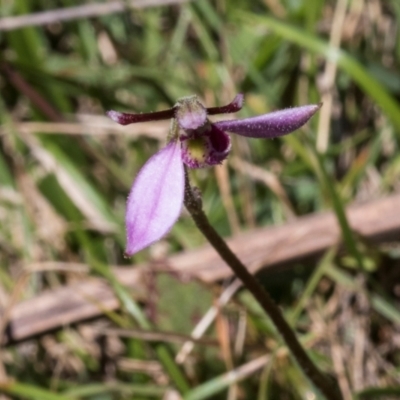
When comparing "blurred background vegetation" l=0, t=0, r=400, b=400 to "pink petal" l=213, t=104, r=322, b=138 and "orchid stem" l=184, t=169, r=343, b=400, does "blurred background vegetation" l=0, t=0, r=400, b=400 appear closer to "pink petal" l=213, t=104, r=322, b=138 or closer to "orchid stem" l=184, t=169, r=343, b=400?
"orchid stem" l=184, t=169, r=343, b=400

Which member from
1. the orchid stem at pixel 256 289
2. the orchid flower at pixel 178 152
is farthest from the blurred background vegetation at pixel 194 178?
the orchid flower at pixel 178 152

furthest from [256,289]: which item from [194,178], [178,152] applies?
[194,178]

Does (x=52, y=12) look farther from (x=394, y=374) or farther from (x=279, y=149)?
(x=394, y=374)

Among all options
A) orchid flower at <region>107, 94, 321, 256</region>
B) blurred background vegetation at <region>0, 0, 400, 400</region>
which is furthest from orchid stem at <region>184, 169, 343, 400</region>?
blurred background vegetation at <region>0, 0, 400, 400</region>

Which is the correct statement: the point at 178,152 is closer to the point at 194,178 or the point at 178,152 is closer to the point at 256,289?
the point at 256,289

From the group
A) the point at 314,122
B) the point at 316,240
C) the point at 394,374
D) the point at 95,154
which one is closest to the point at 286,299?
the point at 316,240

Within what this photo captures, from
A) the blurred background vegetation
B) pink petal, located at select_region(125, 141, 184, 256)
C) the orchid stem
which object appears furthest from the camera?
the blurred background vegetation

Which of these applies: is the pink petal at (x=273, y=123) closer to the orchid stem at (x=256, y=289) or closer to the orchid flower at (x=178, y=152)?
the orchid flower at (x=178, y=152)
